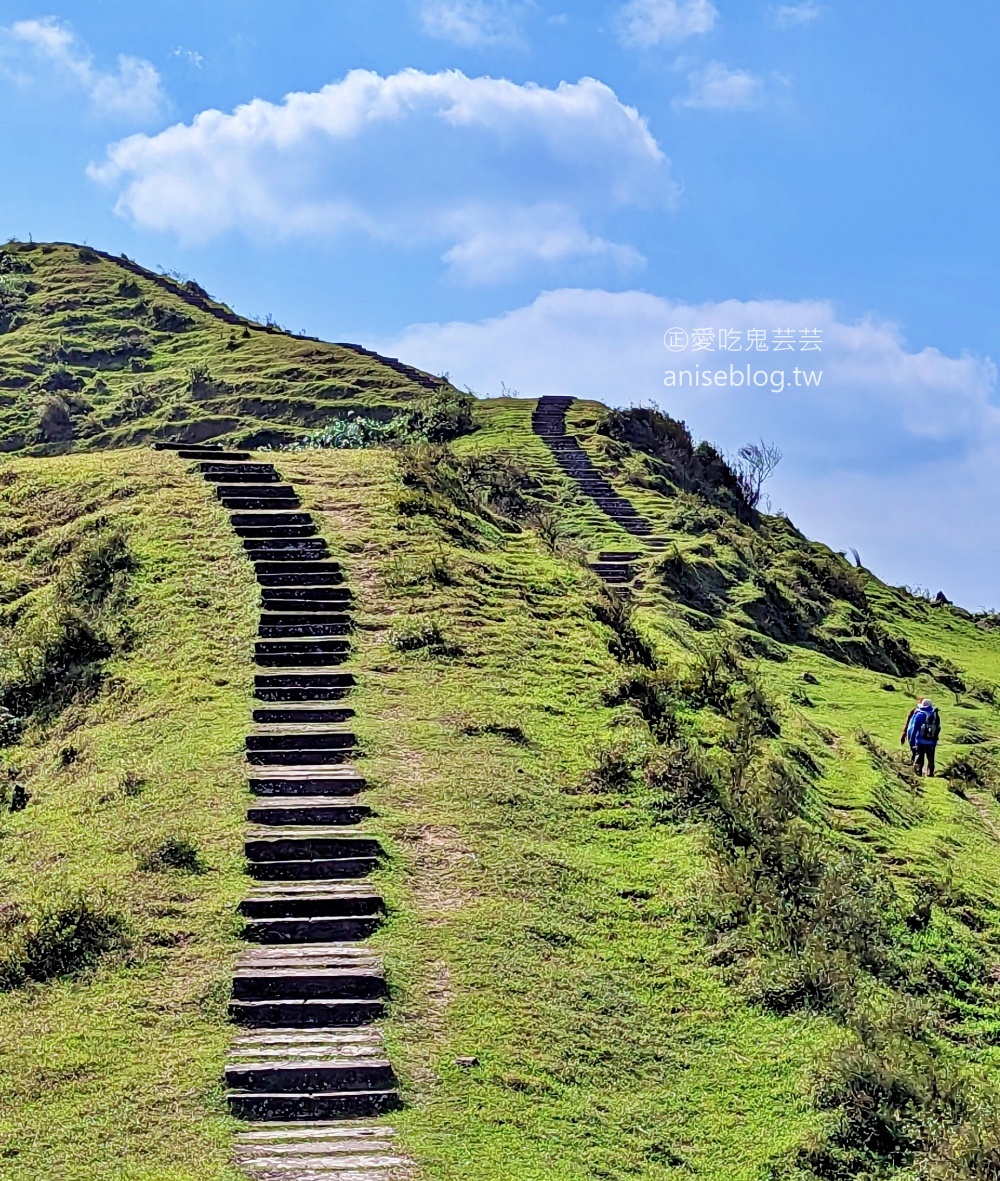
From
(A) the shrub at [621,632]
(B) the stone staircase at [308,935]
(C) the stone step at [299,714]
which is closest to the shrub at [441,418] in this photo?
(A) the shrub at [621,632]

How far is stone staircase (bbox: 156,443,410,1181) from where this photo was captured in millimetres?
8477

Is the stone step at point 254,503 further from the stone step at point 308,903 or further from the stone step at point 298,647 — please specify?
the stone step at point 308,903

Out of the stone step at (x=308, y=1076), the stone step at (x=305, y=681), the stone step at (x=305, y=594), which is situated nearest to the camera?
the stone step at (x=308, y=1076)

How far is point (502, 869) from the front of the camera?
12.2 m

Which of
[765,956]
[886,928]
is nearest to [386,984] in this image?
[765,956]

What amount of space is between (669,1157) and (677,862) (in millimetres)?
4513

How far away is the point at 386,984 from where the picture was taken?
10.1 meters

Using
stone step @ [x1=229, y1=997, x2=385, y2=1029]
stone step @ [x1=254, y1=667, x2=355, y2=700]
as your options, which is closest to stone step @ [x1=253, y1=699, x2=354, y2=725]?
stone step @ [x1=254, y1=667, x2=355, y2=700]

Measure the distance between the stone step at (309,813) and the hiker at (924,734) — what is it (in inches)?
497

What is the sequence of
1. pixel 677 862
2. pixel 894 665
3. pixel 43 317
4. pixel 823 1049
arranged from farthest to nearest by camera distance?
pixel 43 317
pixel 894 665
pixel 677 862
pixel 823 1049

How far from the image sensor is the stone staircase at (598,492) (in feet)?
103

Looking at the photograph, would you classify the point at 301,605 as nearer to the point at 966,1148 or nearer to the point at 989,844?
the point at 989,844

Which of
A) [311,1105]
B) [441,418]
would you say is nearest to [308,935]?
[311,1105]

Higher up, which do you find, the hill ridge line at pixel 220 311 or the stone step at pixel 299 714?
the hill ridge line at pixel 220 311
